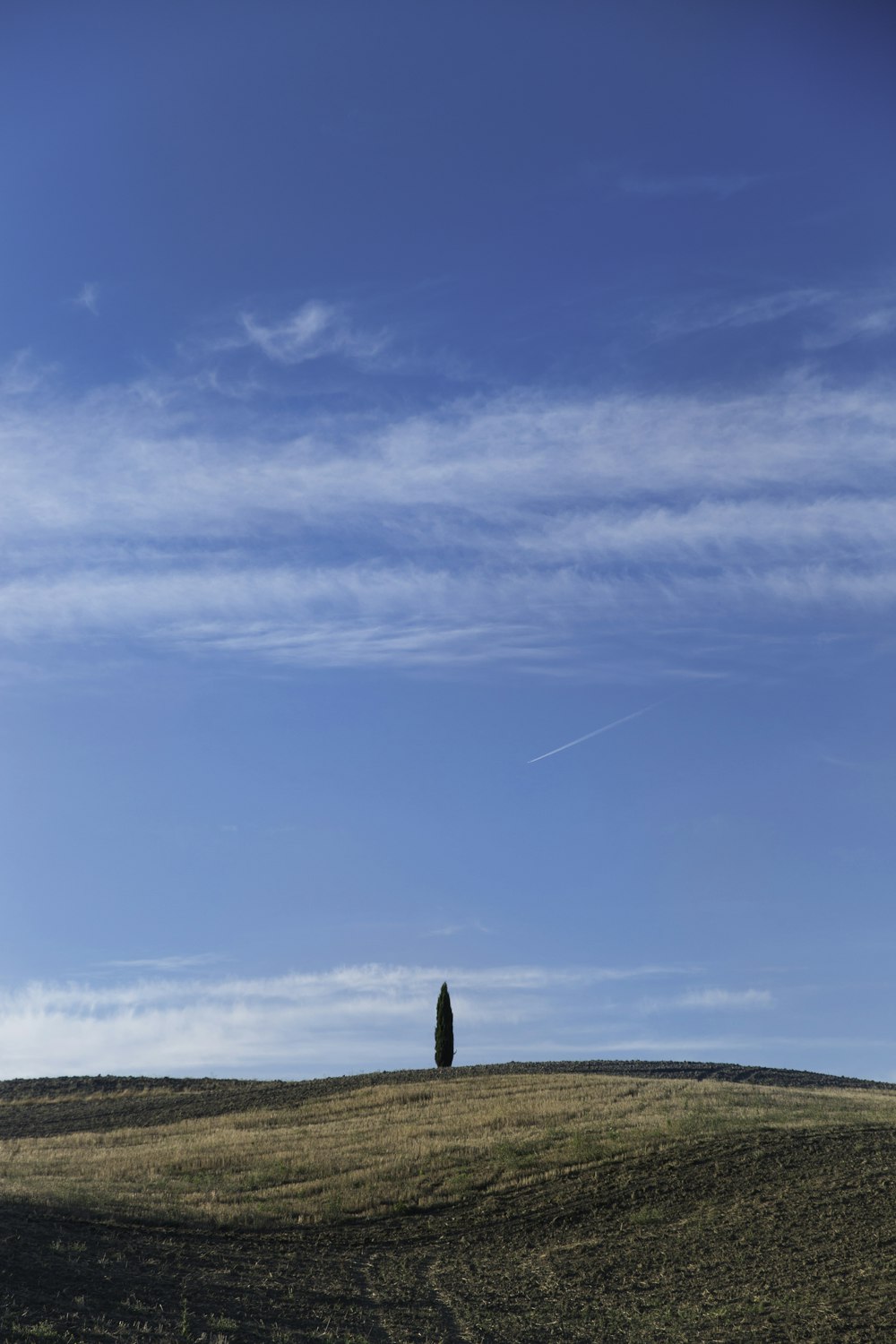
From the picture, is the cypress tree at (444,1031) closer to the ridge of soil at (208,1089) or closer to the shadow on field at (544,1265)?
the ridge of soil at (208,1089)

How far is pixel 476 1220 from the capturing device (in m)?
28.6

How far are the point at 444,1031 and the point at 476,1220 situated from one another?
30.2 metres

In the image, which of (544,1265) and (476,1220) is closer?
(544,1265)

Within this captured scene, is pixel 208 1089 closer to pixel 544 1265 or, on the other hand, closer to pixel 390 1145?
pixel 390 1145

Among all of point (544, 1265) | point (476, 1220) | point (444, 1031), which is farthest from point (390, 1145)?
point (444, 1031)

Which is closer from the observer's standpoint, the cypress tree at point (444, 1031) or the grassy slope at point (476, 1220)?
the grassy slope at point (476, 1220)

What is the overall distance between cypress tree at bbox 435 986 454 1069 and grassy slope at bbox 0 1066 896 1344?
1287 cm

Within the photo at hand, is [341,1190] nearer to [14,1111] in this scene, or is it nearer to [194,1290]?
[194,1290]

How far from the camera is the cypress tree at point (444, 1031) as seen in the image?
5791cm

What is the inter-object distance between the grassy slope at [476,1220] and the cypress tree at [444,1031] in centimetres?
1287

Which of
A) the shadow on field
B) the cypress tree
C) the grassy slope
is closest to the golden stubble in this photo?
the grassy slope

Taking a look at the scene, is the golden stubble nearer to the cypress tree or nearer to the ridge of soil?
the ridge of soil

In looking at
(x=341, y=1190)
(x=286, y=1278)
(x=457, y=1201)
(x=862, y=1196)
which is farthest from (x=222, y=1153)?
(x=862, y=1196)

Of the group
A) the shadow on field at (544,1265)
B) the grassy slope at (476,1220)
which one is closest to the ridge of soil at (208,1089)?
the grassy slope at (476,1220)
